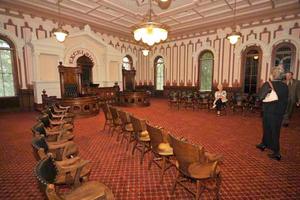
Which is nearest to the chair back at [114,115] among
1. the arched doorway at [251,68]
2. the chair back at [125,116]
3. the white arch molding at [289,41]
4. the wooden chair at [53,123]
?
the chair back at [125,116]

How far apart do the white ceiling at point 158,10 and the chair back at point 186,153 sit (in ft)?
25.1

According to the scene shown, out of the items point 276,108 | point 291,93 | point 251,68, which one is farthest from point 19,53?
point 251,68

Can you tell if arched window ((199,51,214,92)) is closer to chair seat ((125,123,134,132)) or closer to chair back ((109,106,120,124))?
chair back ((109,106,120,124))

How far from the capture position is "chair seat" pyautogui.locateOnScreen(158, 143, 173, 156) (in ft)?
8.66

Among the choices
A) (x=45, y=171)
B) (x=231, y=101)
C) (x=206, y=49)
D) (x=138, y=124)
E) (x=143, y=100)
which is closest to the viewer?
(x=45, y=171)

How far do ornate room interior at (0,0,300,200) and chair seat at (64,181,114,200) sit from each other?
11 mm

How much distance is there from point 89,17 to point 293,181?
10961 millimetres

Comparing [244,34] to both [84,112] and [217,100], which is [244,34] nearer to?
[217,100]

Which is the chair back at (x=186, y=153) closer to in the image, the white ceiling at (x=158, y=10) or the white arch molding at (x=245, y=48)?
the white ceiling at (x=158, y=10)

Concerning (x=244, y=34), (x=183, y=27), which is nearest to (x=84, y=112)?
(x=183, y=27)

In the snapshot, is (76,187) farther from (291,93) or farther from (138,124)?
(291,93)

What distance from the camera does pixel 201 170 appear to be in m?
2.16

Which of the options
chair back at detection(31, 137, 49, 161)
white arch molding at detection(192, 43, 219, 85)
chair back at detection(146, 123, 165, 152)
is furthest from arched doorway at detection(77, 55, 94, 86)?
chair back at detection(31, 137, 49, 161)

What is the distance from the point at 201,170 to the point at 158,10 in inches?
343
